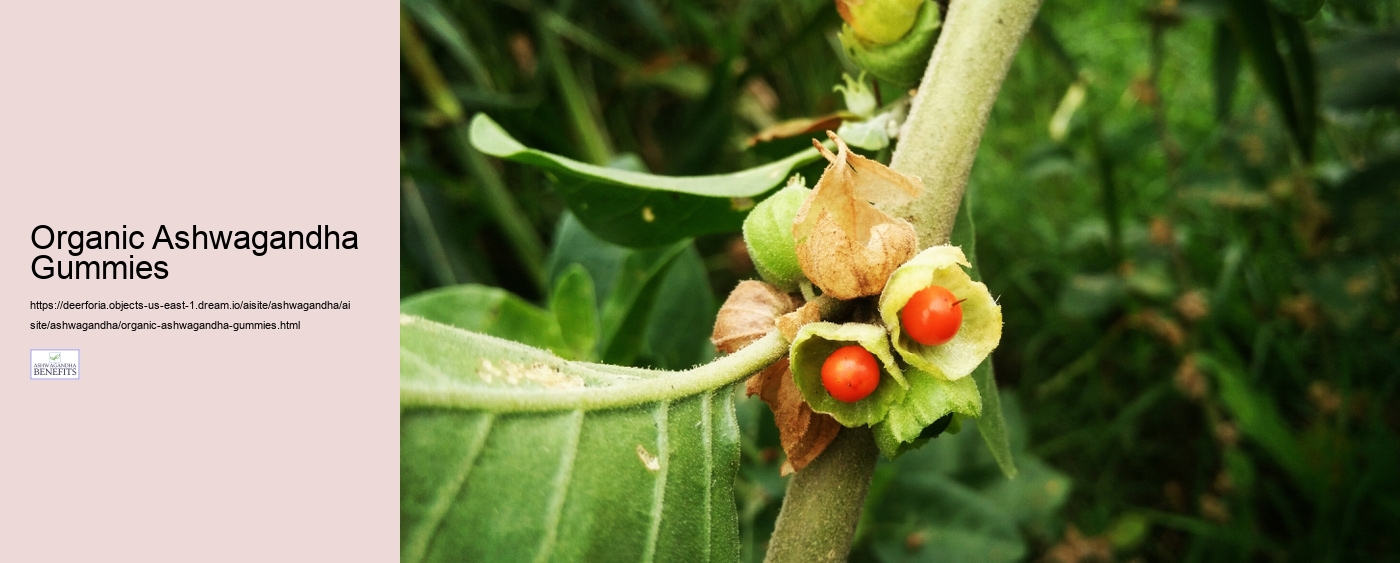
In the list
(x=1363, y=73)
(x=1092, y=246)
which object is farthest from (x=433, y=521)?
(x=1092, y=246)

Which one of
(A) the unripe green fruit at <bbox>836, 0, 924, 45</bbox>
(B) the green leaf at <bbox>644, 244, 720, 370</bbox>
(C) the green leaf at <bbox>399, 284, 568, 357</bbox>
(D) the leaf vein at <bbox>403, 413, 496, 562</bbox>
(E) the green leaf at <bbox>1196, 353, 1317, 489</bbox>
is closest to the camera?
(D) the leaf vein at <bbox>403, 413, 496, 562</bbox>

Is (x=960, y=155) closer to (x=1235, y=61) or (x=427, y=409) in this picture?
(x=427, y=409)

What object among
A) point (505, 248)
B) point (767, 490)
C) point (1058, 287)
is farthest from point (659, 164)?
point (767, 490)

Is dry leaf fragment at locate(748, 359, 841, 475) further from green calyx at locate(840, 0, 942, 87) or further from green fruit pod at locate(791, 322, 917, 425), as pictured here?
green calyx at locate(840, 0, 942, 87)

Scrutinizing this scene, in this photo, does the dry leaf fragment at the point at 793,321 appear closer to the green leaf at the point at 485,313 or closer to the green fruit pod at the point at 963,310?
the green fruit pod at the point at 963,310

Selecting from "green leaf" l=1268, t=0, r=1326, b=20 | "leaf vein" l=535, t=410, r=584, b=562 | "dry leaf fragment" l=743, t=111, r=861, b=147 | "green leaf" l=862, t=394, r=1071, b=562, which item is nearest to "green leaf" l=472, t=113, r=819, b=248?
"dry leaf fragment" l=743, t=111, r=861, b=147
